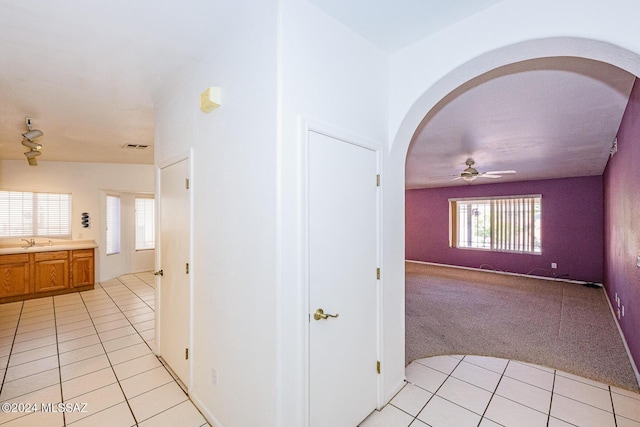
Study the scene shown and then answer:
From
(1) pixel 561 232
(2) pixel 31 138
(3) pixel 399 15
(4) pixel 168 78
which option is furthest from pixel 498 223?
(2) pixel 31 138

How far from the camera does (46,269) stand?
4.95 m

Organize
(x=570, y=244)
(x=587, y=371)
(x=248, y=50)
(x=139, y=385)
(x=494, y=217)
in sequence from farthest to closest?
(x=494, y=217)
(x=570, y=244)
(x=587, y=371)
(x=139, y=385)
(x=248, y=50)

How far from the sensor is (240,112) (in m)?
1.68

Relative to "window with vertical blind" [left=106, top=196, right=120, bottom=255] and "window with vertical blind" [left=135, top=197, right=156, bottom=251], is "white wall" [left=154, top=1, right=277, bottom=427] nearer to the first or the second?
"window with vertical blind" [left=106, top=196, right=120, bottom=255]

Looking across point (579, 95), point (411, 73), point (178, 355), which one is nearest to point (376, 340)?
point (178, 355)

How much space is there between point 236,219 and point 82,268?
5.64 m

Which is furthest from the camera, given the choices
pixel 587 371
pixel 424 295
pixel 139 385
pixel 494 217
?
pixel 494 217

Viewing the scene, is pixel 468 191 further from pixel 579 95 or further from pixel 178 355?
pixel 178 355

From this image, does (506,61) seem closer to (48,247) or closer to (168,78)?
(168,78)

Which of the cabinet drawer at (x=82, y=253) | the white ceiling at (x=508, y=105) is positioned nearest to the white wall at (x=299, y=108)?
the white ceiling at (x=508, y=105)

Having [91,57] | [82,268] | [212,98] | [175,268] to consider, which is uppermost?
[91,57]

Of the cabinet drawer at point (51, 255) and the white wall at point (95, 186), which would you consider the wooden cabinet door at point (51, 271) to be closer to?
the cabinet drawer at point (51, 255)

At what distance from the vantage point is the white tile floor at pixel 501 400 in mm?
1938

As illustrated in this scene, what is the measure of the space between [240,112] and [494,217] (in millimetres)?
8032
